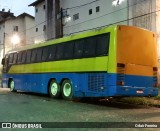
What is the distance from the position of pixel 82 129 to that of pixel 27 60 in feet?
49.3

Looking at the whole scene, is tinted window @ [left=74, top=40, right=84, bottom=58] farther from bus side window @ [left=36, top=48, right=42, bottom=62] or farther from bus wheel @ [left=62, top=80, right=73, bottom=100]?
bus side window @ [left=36, top=48, right=42, bottom=62]

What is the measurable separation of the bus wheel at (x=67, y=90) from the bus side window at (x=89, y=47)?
85.4 inches

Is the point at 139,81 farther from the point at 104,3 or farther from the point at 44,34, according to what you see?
the point at 44,34

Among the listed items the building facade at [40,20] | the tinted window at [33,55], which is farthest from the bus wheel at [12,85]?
the building facade at [40,20]

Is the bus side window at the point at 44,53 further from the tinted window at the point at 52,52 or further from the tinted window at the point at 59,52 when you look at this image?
the tinted window at the point at 59,52

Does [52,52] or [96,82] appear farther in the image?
[52,52]

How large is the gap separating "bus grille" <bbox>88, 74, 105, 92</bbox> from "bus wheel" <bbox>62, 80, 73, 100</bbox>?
209 centimetres

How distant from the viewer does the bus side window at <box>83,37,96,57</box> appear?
16.4 m

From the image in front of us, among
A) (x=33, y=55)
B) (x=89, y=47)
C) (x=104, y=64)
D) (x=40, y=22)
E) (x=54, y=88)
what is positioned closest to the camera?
(x=104, y=64)

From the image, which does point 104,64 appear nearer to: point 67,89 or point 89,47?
point 89,47

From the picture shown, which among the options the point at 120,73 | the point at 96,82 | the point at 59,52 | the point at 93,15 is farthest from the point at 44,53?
the point at 93,15

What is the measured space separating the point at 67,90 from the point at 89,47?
306 cm

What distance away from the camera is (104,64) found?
1538 cm

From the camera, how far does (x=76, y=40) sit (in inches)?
708
